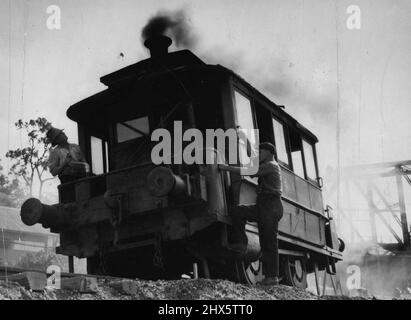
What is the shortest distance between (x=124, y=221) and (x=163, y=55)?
288 cm

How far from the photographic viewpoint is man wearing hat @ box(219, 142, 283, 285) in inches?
295

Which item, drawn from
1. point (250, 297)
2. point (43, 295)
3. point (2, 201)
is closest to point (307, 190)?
point (250, 297)

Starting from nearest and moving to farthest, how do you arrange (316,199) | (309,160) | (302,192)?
(302,192) → (316,199) → (309,160)

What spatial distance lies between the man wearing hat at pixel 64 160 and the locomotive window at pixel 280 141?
314 cm

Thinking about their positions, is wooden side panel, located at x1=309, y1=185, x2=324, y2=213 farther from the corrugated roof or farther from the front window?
the corrugated roof

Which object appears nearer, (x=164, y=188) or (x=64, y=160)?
(x=164, y=188)

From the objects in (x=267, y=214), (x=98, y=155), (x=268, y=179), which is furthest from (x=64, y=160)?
(x=267, y=214)

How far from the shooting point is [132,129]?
9422mm

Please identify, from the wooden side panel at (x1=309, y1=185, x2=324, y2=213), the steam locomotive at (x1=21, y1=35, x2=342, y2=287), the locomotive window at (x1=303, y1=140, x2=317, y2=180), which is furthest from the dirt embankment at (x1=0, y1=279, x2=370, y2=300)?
the locomotive window at (x1=303, y1=140, x2=317, y2=180)

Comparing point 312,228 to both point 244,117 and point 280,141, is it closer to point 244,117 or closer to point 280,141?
point 280,141

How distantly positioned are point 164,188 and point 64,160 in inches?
100

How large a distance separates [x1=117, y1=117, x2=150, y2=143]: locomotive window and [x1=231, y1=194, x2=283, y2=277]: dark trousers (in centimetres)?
240

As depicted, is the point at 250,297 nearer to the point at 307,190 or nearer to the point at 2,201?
the point at 307,190

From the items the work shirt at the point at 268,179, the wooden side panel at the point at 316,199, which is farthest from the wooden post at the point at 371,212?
the work shirt at the point at 268,179
